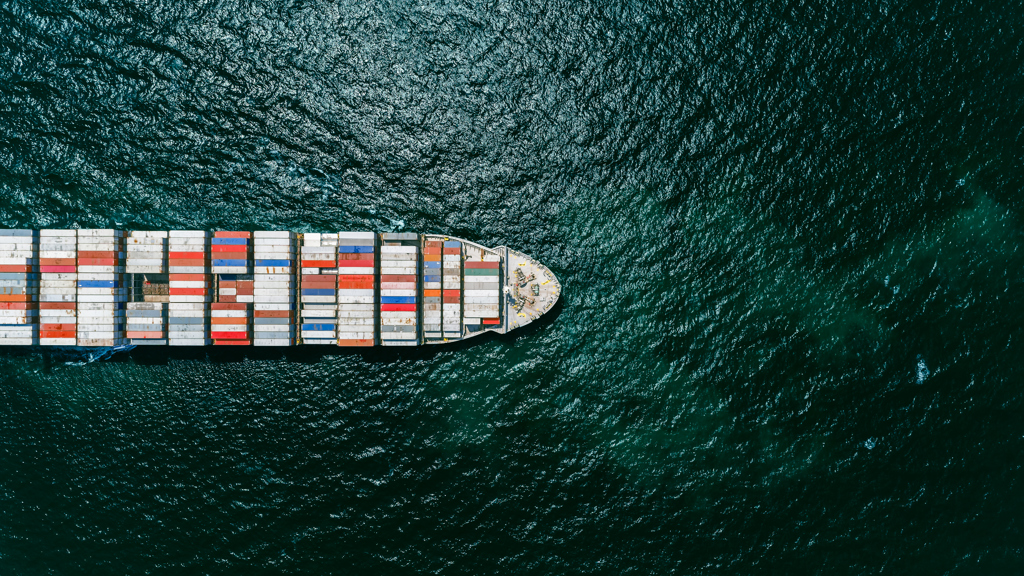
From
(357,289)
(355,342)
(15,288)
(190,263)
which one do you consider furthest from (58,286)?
(355,342)

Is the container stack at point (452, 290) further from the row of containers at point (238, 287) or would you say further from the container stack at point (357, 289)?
the container stack at point (357, 289)

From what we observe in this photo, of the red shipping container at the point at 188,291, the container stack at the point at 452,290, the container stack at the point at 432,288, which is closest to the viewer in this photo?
the red shipping container at the point at 188,291

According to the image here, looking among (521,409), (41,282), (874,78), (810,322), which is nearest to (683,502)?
(521,409)

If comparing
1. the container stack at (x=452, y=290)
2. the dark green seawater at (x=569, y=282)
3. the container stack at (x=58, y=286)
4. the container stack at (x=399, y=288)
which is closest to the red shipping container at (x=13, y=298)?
the container stack at (x=58, y=286)

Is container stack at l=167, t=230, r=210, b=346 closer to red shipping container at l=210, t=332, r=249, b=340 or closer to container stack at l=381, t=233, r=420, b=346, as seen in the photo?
red shipping container at l=210, t=332, r=249, b=340

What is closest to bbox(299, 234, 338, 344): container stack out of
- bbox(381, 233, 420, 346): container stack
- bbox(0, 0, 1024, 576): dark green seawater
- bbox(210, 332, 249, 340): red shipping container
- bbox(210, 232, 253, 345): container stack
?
bbox(0, 0, 1024, 576): dark green seawater

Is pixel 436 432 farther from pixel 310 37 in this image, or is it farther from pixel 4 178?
pixel 4 178

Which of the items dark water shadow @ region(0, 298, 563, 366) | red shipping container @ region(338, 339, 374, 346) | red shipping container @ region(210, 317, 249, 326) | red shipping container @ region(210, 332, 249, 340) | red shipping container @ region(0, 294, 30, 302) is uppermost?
red shipping container @ region(0, 294, 30, 302)

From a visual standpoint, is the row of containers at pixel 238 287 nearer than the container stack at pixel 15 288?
No
